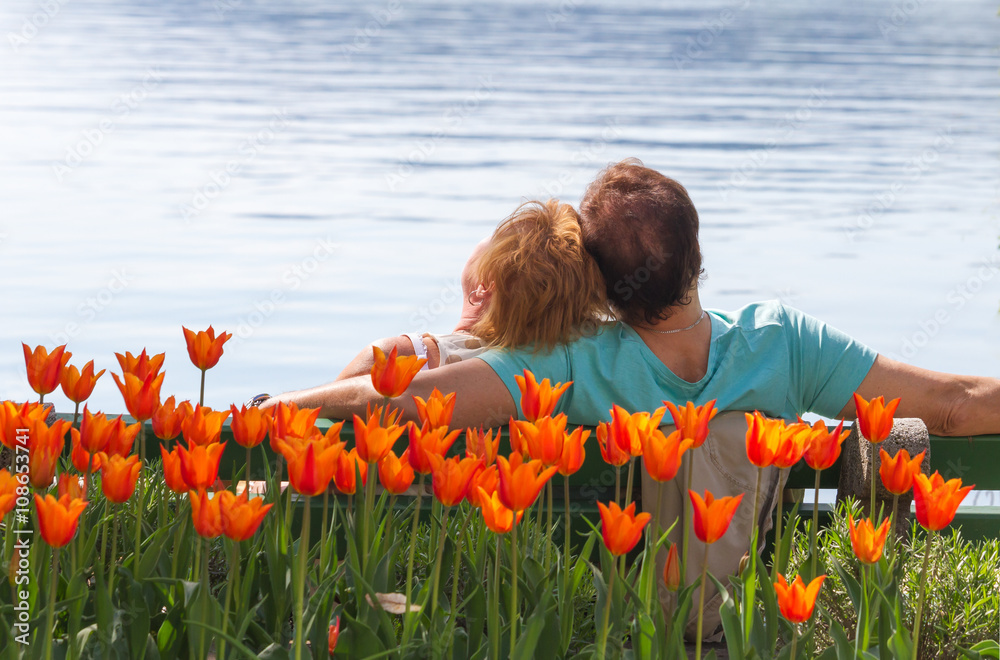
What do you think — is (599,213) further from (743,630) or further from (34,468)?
(34,468)

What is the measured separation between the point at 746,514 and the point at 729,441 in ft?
0.68

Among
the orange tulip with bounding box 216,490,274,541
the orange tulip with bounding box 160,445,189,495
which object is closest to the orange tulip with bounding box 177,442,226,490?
the orange tulip with bounding box 160,445,189,495

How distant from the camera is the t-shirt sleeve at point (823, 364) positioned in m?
3.28

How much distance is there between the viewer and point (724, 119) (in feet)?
63.3

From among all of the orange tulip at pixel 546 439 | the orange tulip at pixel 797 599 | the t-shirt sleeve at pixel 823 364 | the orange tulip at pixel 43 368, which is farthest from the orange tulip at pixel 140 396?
the t-shirt sleeve at pixel 823 364

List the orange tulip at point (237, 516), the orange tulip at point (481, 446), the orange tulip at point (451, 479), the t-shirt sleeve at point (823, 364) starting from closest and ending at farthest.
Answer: the orange tulip at point (237, 516) < the orange tulip at point (451, 479) < the orange tulip at point (481, 446) < the t-shirt sleeve at point (823, 364)

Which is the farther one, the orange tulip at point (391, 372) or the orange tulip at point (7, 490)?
the orange tulip at point (391, 372)

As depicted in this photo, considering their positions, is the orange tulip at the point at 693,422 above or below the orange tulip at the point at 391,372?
below

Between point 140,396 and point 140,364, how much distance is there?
0.10m

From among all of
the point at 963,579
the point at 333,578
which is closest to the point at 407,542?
the point at 333,578

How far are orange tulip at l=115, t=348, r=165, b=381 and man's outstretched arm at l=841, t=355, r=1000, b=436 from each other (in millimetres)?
2100

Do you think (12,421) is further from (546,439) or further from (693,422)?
(693,422)

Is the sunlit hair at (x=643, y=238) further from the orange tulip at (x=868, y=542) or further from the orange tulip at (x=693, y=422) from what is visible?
the orange tulip at (x=868, y=542)

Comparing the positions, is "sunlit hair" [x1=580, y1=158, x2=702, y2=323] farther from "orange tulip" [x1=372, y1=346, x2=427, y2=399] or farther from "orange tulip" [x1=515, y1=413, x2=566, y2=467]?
"orange tulip" [x1=515, y1=413, x2=566, y2=467]
